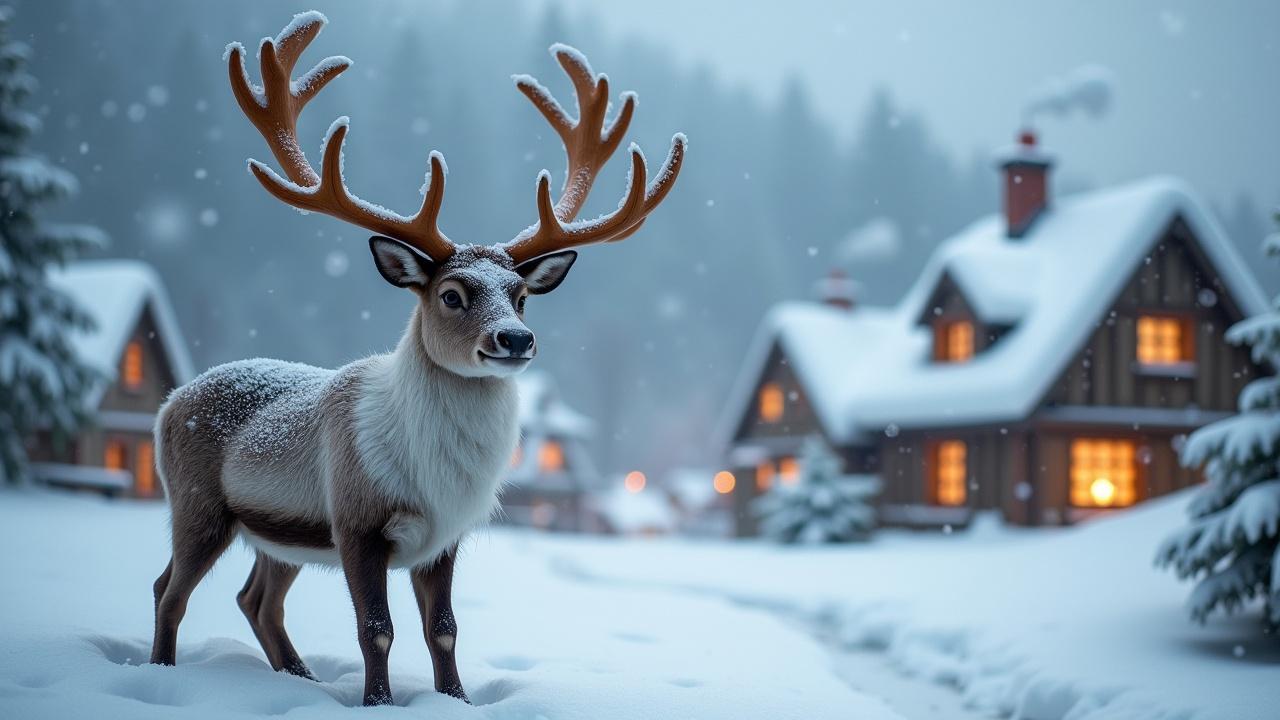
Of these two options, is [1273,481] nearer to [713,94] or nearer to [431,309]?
[431,309]

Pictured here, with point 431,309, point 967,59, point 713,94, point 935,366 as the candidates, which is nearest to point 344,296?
point 713,94

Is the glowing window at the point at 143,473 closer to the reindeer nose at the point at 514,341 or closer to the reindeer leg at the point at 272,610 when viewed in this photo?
the reindeer leg at the point at 272,610

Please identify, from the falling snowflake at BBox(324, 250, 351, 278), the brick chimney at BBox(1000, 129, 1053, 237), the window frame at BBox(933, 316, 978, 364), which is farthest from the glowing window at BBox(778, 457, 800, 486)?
the falling snowflake at BBox(324, 250, 351, 278)

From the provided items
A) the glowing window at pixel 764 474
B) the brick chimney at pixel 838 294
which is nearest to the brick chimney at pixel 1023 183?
the brick chimney at pixel 838 294

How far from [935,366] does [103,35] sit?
52703mm

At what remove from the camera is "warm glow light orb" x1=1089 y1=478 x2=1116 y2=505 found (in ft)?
59.7

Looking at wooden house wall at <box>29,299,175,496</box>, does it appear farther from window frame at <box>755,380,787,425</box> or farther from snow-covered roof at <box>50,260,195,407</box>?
window frame at <box>755,380,787,425</box>

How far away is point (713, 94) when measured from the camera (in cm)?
7212

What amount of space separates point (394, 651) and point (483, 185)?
5390 centimetres

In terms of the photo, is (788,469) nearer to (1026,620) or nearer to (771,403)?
(771,403)

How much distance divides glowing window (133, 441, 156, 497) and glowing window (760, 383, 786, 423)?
13925 mm

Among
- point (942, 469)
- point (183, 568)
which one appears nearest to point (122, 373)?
point (942, 469)

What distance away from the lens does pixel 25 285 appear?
15.2m

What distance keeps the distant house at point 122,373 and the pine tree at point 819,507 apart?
12.8m
